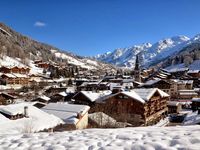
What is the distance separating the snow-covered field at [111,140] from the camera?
863 centimetres

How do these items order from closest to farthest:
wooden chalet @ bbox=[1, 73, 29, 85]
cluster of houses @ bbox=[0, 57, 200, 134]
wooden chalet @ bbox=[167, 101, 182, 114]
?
cluster of houses @ bbox=[0, 57, 200, 134], wooden chalet @ bbox=[167, 101, 182, 114], wooden chalet @ bbox=[1, 73, 29, 85]

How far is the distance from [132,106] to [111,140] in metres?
37.2

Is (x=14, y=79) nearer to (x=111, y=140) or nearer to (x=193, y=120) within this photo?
(x=193, y=120)

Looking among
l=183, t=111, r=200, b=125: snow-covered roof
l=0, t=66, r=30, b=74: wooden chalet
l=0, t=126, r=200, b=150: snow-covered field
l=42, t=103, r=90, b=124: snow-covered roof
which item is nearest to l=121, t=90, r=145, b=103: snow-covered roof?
l=183, t=111, r=200, b=125: snow-covered roof

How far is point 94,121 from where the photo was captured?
36219 millimetres

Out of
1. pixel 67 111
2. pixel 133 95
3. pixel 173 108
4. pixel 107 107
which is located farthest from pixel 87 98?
pixel 173 108

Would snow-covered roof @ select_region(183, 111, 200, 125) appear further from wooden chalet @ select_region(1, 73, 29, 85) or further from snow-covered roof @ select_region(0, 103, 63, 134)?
wooden chalet @ select_region(1, 73, 29, 85)

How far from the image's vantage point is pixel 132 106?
46500mm

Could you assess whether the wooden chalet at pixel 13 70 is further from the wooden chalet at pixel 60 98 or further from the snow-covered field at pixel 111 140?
the snow-covered field at pixel 111 140

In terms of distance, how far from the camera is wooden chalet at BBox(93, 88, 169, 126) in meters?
45.6

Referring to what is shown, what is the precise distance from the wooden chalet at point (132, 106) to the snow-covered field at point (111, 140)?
32.4 m

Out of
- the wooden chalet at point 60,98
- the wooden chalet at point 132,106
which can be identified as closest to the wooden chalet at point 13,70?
the wooden chalet at point 60,98

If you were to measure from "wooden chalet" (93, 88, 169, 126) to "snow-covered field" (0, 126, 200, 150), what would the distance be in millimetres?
32411

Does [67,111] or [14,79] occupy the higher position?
[14,79]
